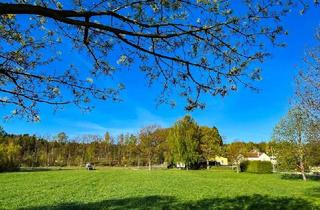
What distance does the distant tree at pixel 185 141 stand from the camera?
86562 millimetres

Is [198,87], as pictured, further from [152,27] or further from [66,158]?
[66,158]

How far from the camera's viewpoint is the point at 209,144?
8850 cm

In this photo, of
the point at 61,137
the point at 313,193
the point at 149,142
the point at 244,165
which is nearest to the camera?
the point at 313,193

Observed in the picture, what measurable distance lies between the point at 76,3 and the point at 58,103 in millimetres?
1906

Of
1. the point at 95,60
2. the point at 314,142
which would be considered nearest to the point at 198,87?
the point at 95,60

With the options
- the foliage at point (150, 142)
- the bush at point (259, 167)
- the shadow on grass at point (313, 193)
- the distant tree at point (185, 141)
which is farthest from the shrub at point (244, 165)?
the shadow on grass at point (313, 193)

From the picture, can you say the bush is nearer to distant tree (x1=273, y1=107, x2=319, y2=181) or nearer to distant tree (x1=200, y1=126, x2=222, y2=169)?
distant tree (x1=200, y1=126, x2=222, y2=169)

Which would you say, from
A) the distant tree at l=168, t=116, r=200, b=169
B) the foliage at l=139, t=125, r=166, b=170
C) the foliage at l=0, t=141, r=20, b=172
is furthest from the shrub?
the foliage at l=0, t=141, r=20, b=172

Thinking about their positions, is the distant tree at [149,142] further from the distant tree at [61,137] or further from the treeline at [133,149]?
the distant tree at [61,137]

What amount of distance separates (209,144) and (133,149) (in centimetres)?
2516

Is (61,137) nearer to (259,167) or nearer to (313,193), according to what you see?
(259,167)

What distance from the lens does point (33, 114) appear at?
7.62m

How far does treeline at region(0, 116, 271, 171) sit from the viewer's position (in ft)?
284

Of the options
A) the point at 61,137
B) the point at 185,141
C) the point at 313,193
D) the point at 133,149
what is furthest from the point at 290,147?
the point at 61,137
